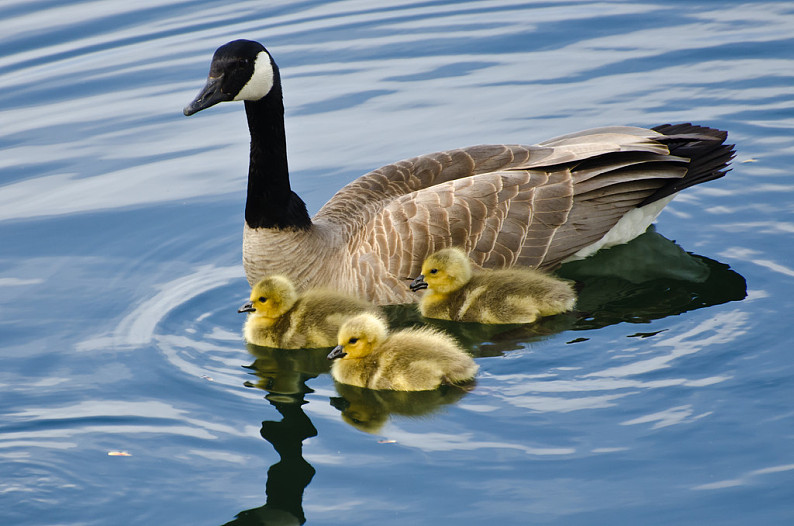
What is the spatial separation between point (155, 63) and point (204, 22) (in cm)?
129

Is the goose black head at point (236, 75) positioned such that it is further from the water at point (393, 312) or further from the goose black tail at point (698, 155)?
the goose black tail at point (698, 155)

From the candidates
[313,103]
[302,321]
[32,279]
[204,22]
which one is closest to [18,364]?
[32,279]

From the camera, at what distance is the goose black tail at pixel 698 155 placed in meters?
7.77

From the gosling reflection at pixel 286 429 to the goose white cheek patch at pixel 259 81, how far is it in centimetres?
182

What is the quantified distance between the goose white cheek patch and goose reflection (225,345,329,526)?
1.82 meters

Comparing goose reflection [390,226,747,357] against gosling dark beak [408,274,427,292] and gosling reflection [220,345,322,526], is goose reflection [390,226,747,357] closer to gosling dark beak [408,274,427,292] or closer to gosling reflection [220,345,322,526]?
gosling dark beak [408,274,427,292]

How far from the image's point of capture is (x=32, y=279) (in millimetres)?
8477

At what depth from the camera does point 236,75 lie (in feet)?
24.2

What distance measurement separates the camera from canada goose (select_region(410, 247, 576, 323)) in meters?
6.99

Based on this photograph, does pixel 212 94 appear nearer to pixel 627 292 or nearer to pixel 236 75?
pixel 236 75

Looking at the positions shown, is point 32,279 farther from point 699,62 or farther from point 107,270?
point 699,62

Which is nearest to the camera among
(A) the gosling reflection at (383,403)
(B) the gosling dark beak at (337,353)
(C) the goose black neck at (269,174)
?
(A) the gosling reflection at (383,403)

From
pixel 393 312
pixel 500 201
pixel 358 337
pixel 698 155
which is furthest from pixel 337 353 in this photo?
pixel 698 155

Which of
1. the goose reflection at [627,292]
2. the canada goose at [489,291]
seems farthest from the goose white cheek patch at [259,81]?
the goose reflection at [627,292]
